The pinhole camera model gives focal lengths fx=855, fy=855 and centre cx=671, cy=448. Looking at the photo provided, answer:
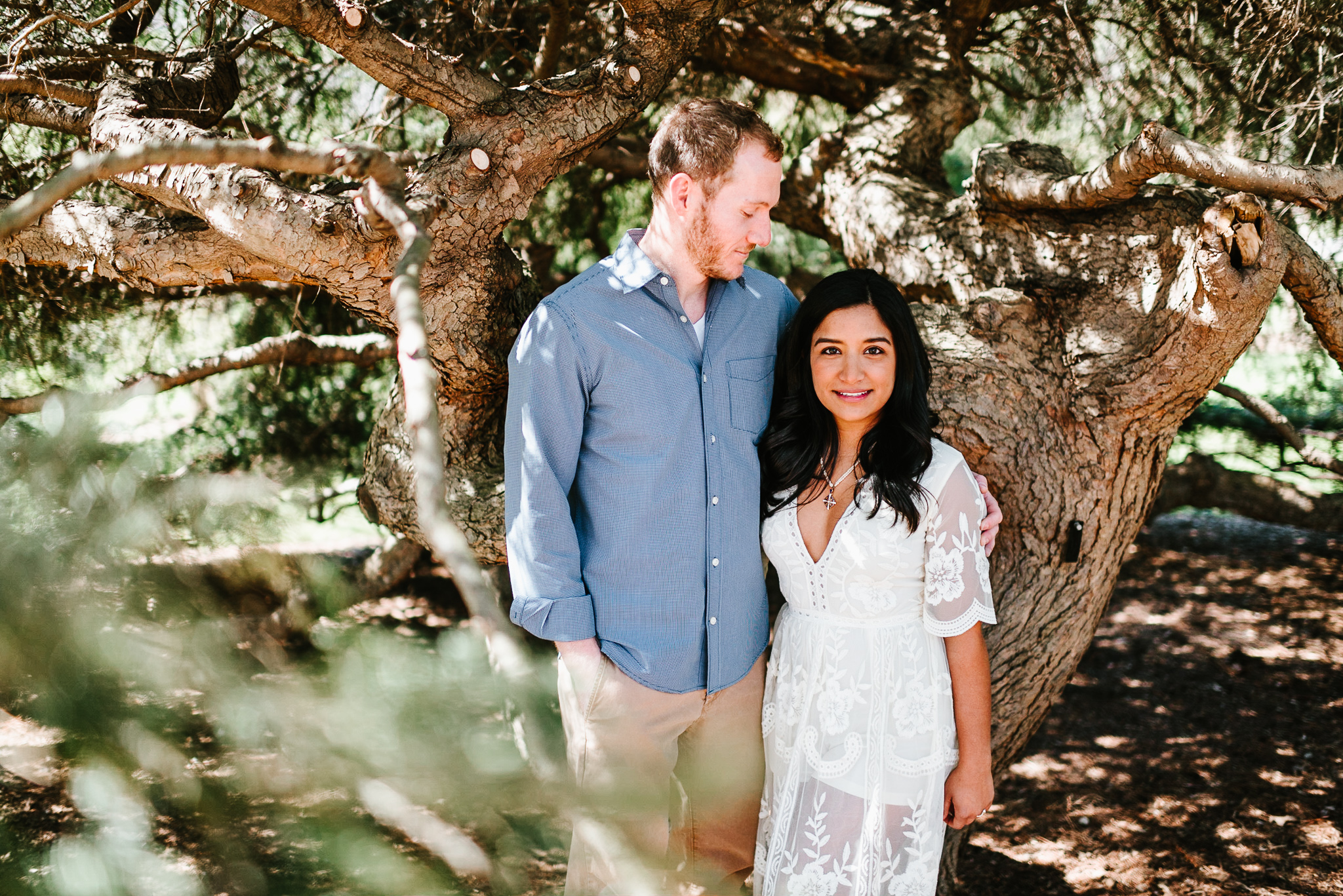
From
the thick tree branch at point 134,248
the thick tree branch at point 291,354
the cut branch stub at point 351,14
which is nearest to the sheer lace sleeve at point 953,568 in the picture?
the thick tree branch at point 134,248

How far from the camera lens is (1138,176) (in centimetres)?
228

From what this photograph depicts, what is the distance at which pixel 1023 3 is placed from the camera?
11.8 feet

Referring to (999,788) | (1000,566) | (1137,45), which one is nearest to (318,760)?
(1000,566)

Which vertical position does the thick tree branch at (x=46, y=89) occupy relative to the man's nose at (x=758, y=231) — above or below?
above

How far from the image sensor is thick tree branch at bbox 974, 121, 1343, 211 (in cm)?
202

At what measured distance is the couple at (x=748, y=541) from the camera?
1.98 m

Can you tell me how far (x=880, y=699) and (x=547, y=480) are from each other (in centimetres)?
93

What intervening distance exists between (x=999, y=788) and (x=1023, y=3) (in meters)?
3.42

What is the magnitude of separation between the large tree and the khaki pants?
28.8 inches

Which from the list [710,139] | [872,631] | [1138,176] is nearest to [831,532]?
[872,631]

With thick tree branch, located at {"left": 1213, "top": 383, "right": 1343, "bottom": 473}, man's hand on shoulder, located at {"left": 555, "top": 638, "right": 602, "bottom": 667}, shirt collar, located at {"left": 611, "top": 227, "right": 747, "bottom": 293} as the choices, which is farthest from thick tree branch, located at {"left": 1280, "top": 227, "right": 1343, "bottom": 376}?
man's hand on shoulder, located at {"left": 555, "top": 638, "right": 602, "bottom": 667}

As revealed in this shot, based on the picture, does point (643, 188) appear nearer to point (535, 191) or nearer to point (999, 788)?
point (535, 191)

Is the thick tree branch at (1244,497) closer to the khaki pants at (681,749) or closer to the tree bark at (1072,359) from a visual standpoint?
the tree bark at (1072,359)

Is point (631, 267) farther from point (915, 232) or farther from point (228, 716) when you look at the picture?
point (228, 716)
